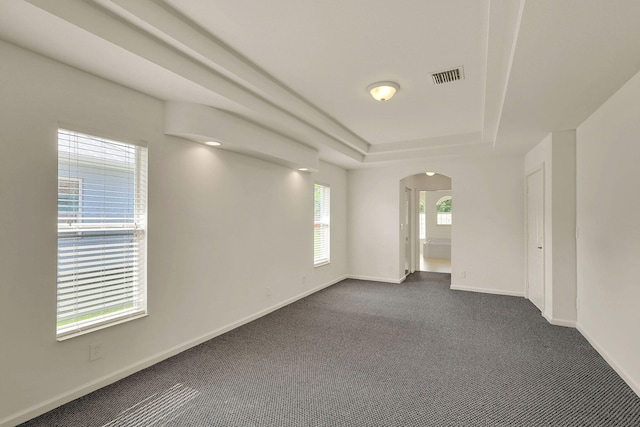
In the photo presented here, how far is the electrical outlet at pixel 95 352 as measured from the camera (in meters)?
2.44

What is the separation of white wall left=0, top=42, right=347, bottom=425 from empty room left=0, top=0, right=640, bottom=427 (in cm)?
2

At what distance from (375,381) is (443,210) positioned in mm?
11827

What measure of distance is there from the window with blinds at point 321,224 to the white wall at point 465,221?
0.87 m

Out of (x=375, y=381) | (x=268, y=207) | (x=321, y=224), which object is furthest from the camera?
(x=321, y=224)

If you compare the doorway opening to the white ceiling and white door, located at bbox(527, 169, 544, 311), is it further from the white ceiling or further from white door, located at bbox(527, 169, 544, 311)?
the white ceiling

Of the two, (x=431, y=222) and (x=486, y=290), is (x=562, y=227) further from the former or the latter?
(x=431, y=222)

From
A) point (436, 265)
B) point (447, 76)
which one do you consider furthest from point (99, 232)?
point (436, 265)

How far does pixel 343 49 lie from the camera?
256 cm

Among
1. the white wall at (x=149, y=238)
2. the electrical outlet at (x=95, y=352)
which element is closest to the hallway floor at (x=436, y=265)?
the white wall at (x=149, y=238)

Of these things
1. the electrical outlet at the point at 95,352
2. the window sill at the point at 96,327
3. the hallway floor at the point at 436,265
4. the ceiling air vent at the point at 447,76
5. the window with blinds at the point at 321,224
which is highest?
the ceiling air vent at the point at 447,76

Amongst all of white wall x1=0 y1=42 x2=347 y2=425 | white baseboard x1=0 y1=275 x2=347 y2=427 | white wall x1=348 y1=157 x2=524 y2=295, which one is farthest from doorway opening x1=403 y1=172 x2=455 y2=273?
white baseboard x1=0 y1=275 x2=347 y2=427

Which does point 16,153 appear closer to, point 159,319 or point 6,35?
point 6,35

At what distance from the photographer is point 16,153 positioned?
80.7 inches

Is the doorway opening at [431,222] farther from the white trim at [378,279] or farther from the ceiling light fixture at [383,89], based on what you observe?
the ceiling light fixture at [383,89]
